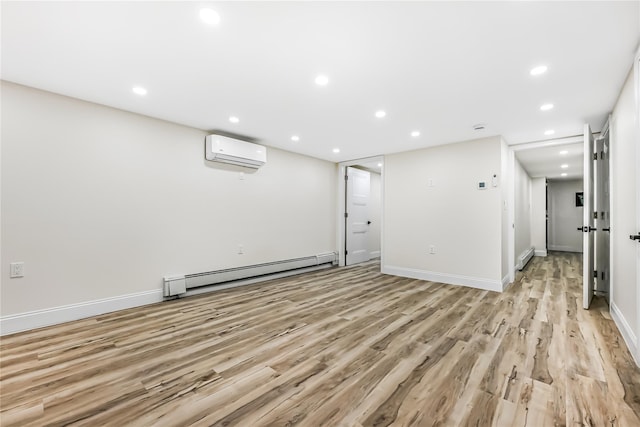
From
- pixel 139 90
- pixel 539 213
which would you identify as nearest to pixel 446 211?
pixel 139 90

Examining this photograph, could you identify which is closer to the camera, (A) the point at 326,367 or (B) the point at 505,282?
(A) the point at 326,367

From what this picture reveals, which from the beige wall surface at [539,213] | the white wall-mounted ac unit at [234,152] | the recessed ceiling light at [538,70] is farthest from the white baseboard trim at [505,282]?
the beige wall surface at [539,213]

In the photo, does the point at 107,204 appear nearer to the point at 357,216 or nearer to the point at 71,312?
the point at 71,312

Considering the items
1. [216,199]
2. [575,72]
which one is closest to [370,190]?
[216,199]

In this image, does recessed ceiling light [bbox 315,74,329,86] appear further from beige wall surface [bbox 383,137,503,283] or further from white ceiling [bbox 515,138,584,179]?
white ceiling [bbox 515,138,584,179]

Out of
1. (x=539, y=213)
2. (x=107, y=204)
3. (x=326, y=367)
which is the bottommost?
(x=326, y=367)

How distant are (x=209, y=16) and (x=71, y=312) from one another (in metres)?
3.14

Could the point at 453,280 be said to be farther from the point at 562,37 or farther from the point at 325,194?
the point at 562,37

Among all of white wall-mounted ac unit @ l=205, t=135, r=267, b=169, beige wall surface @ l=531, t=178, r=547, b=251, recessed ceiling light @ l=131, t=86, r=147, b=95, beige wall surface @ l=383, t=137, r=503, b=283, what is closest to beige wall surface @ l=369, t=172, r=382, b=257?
beige wall surface @ l=383, t=137, r=503, b=283

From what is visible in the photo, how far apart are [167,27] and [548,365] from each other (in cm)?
358

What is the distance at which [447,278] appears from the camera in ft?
14.6

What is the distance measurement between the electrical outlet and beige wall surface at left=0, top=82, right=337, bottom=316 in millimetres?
36

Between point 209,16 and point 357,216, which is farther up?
point 209,16

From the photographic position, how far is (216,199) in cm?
402
